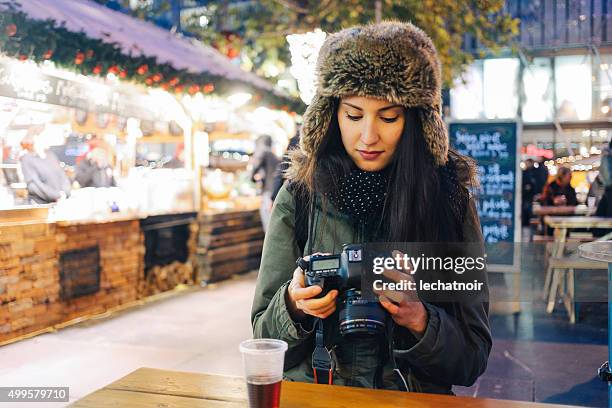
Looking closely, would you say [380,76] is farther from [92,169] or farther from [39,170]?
[92,169]

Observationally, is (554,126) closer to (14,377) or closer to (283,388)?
(14,377)

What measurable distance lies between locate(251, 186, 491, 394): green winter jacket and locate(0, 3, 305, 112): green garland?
155 inches

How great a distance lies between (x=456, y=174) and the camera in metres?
1.83

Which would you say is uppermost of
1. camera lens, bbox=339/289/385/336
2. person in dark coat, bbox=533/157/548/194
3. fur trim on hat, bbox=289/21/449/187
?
fur trim on hat, bbox=289/21/449/187

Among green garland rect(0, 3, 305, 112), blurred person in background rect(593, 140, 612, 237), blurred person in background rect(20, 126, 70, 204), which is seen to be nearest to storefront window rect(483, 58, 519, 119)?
blurred person in background rect(593, 140, 612, 237)

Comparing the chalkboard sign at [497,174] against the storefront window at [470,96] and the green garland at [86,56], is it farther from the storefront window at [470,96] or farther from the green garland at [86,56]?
the storefront window at [470,96]

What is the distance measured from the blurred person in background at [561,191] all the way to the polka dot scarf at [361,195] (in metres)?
7.23

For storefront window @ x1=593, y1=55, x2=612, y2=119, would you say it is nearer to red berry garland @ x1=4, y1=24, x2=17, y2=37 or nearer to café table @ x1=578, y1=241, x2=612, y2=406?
café table @ x1=578, y1=241, x2=612, y2=406

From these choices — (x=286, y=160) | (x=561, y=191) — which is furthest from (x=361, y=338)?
(x=561, y=191)

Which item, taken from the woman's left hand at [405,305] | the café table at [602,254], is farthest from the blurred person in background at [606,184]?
the woman's left hand at [405,305]

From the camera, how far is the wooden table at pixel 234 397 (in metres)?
1.43

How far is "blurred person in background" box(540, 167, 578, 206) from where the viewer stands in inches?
333

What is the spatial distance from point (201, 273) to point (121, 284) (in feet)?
5.01

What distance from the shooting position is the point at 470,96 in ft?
47.2
